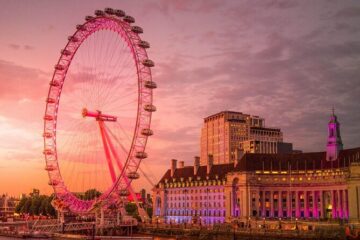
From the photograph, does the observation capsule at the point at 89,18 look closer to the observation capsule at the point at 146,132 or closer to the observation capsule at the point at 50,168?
Result: the observation capsule at the point at 146,132

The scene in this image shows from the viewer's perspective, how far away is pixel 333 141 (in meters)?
110

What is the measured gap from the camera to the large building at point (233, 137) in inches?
7170

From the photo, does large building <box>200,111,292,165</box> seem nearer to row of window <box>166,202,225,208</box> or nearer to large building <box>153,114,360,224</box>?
row of window <box>166,202,225,208</box>

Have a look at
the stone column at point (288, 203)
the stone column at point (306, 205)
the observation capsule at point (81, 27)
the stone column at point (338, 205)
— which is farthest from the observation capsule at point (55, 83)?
the stone column at point (338, 205)

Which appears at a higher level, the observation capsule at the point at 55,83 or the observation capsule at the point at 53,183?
the observation capsule at the point at 55,83

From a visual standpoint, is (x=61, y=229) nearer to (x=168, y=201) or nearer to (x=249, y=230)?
(x=249, y=230)

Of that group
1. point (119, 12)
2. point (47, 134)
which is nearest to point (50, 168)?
point (47, 134)

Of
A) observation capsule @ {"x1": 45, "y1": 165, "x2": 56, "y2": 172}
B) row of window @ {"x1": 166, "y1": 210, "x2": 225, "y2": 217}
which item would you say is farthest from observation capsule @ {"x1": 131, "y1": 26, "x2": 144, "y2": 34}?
row of window @ {"x1": 166, "y1": 210, "x2": 225, "y2": 217}

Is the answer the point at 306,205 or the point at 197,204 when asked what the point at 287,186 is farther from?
the point at 197,204

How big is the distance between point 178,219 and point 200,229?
39.0m

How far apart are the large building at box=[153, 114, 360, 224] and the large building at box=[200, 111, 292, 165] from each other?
58754mm

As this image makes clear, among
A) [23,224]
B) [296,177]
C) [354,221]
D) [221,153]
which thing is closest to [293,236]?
[354,221]

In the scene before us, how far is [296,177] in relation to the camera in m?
111

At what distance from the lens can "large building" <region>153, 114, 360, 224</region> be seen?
103 meters
